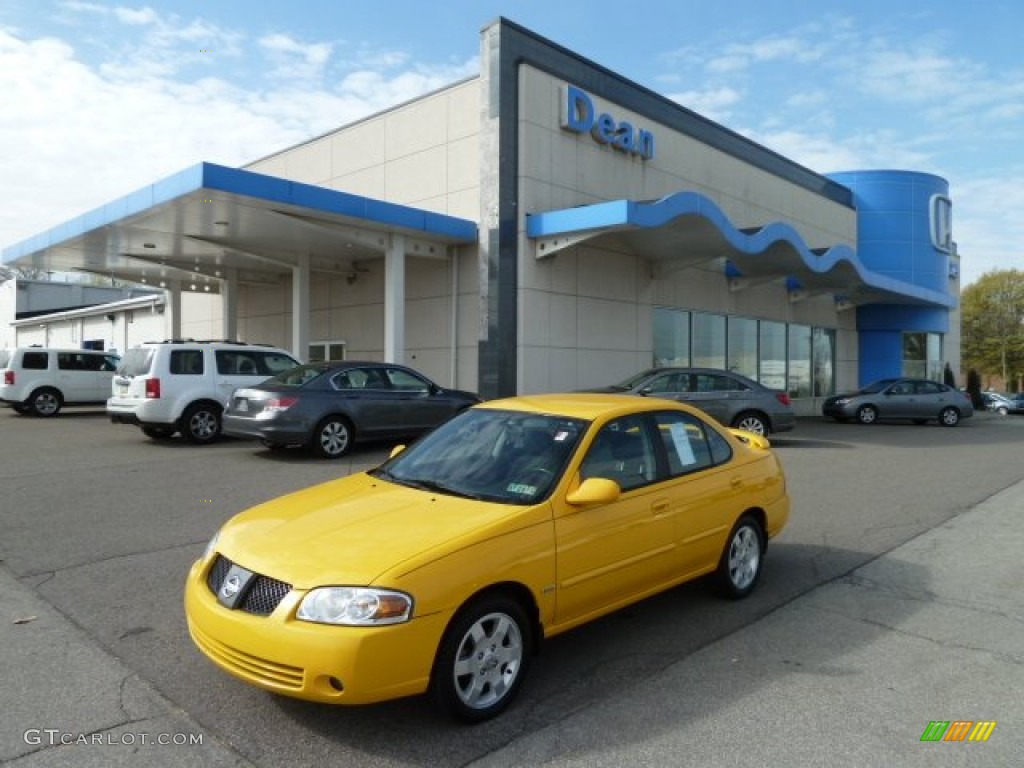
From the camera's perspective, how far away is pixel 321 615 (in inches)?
125

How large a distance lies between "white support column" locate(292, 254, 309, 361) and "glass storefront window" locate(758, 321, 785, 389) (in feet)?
47.8

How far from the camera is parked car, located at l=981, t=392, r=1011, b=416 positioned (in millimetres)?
36684

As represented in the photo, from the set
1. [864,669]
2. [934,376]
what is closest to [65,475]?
[864,669]

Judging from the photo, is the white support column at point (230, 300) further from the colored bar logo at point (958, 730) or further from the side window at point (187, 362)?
Answer: the colored bar logo at point (958, 730)

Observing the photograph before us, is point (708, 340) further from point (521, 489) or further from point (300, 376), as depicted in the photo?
point (521, 489)

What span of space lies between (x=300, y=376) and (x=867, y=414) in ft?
55.7

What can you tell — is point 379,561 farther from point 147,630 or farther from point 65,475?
point 65,475

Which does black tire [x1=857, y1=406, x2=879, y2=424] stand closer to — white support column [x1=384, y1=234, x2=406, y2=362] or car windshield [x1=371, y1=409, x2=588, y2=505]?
white support column [x1=384, y1=234, x2=406, y2=362]

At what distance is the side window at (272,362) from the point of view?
46.1 feet

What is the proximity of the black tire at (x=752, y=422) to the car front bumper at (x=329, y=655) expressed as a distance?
12346 millimetres

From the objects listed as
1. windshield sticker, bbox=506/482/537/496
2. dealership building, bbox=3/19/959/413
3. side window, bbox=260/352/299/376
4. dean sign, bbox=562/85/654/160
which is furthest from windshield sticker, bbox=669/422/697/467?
dean sign, bbox=562/85/654/160

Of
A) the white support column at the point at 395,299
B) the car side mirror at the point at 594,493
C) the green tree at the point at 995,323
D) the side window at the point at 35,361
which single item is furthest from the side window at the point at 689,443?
the green tree at the point at 995,323

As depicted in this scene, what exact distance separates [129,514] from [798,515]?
6.78m

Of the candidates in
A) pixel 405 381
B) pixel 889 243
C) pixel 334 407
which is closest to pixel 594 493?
pixel 334 407
